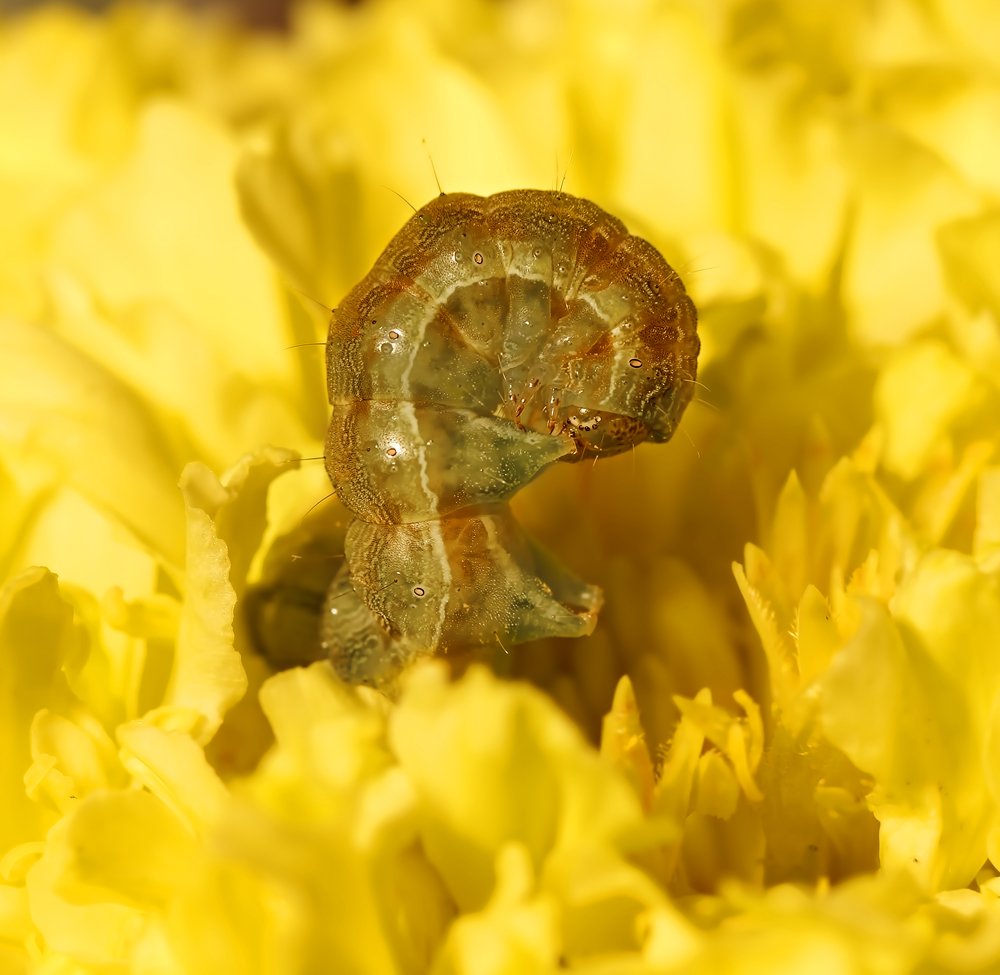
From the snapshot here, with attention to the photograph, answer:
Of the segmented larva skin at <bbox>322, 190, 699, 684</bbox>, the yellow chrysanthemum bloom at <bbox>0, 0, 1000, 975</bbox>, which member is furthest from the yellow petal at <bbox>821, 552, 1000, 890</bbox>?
the segmented larva skin at <bbox>322, 190, 699, 684</bbox>

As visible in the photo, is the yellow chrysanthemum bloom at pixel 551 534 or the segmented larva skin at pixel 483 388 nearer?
the yellow chrysanthemum bloom at pixel 551 534

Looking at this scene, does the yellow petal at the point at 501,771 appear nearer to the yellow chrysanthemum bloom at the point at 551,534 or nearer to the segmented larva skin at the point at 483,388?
the yellow chrysanthemum bloom at the point at 551,534

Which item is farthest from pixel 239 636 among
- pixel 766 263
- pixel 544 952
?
pixel 766 263

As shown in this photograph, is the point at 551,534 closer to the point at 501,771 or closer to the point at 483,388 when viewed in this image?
the point at 483,388

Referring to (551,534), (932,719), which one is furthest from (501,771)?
(551,534)

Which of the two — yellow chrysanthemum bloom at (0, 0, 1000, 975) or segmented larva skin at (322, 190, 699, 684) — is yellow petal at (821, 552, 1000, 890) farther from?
segmented larva skin at (322, 190, 699, 684)

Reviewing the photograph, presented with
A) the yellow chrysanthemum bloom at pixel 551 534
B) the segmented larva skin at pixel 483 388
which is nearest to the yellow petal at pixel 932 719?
the yellow chrysanthemum bloom at pixel 551 534

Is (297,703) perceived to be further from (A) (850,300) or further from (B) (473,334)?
(A) (850,300)
